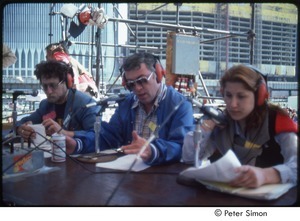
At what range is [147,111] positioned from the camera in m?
1.20

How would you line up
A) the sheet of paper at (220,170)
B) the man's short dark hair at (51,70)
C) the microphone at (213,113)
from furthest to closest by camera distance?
the man's short dark hair at (51,70) < the microphone at (213,113) < the sheet of paper at (220,170)

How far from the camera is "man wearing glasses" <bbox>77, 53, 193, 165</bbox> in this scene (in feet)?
3.50

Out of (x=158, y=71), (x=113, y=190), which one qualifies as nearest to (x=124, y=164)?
(x=113, y=190)

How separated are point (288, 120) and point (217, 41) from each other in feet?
4.49

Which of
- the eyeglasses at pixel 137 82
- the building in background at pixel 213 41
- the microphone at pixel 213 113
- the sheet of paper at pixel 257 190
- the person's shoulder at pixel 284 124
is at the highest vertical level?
the building in background at pixel 213 41

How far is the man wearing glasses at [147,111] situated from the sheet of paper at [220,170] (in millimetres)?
261

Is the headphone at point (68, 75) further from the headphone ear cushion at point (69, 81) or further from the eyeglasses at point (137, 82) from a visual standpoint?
the eyeglasses at point (137, 82)

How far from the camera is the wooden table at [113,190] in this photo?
0.65 meters

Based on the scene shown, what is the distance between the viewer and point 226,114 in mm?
856

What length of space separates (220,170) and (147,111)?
1.93ft

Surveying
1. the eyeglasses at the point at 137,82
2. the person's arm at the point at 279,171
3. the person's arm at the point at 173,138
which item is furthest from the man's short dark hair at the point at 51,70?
the person's arm at the point at 279,171

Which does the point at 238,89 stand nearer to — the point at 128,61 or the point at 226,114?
the point at 226,114

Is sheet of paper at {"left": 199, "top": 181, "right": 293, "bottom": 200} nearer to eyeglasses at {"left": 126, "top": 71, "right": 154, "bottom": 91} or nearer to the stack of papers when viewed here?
the stack of papers
